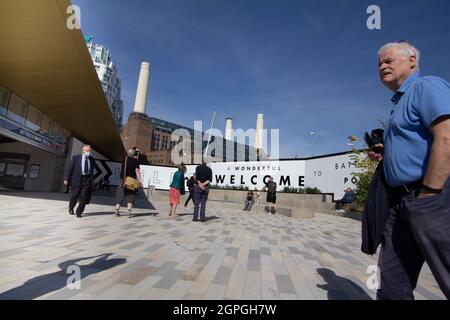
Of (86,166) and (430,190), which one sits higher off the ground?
(86,166)

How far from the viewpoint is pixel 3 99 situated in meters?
12.9

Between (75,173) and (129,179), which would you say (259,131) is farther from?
(75,173)

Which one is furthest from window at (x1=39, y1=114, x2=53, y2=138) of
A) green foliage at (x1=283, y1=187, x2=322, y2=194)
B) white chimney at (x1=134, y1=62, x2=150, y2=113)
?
white chimney at (x1=134, y1=62, x2=150, y2=113)

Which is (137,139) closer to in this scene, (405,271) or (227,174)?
(227,174)

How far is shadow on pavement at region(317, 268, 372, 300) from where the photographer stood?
2768 mm

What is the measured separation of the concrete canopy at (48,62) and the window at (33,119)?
35cm

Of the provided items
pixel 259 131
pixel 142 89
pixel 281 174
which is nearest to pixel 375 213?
pixel 281 174

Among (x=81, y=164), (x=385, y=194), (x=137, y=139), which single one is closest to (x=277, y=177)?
(x=81, y=164)

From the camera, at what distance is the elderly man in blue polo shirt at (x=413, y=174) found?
1.29 m

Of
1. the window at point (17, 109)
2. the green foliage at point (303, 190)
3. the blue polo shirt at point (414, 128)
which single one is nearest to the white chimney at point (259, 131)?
the green foliage at point (303, 190)

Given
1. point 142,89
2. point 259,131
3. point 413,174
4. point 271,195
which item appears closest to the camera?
point 413,174

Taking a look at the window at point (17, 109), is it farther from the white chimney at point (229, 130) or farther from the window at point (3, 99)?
the white chimney at point (229, 130)

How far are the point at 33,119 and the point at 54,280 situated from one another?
1713 cm

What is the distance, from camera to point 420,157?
1500 mm
